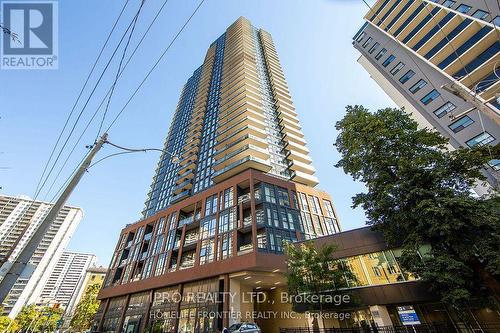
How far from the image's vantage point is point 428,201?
13.5 m

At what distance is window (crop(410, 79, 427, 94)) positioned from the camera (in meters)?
30.7

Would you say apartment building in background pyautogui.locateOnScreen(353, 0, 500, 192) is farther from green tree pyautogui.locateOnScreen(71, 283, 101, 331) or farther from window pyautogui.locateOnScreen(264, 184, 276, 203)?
green tree pyautogui.locateOnScreen(71, 283, 101, 331)

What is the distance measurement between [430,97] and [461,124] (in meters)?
5.53

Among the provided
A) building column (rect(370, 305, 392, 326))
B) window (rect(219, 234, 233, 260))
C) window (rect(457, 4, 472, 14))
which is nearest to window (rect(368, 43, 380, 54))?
window (rect(457, 4, 472, 14))

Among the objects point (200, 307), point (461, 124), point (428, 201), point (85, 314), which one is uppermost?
point (461, 124)

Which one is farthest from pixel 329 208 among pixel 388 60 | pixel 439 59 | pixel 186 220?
pixel 388 60

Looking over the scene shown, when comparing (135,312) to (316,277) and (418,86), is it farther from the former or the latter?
(418,86)

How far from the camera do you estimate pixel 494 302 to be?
12.8 metres

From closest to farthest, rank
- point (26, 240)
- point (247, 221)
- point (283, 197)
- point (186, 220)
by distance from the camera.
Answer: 1. point (26, 240)
2. point (247, 221)
3. point (283, 197)
4. point (186, 220)

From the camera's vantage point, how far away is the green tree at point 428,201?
12.7 m

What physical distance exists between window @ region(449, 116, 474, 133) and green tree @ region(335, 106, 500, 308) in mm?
13280

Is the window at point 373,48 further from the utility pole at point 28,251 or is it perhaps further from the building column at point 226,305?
the utility pole at point 28,251

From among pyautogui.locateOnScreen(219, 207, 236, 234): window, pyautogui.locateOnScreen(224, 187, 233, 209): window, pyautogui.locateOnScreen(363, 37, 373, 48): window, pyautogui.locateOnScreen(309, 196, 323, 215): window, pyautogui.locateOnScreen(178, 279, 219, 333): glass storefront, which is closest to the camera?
pyautogui.locateOnScreen(178, 279, 219, 333): glass storefront

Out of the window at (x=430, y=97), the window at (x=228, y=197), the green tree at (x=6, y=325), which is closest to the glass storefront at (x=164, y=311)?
the window at (x=228, y=197)
